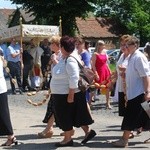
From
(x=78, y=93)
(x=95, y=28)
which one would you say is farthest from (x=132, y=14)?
(x=78, y=93)

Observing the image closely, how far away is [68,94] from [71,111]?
1.15 feet

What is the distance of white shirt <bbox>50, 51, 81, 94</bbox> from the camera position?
788 centimetres

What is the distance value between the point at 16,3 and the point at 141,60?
38144mm

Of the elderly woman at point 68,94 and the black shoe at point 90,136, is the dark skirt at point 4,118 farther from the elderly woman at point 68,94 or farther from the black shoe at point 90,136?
the black shoe at point 90,136

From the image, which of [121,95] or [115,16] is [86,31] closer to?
[115,16]

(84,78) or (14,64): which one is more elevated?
(84,78)

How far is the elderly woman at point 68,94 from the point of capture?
7906 mm

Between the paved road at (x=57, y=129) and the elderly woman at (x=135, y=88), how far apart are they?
0.35 meters

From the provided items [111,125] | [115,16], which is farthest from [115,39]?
[111,125]

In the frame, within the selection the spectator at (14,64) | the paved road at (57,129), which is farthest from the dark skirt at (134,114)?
the spectator at (14,64)

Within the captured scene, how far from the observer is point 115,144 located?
827 centimetres

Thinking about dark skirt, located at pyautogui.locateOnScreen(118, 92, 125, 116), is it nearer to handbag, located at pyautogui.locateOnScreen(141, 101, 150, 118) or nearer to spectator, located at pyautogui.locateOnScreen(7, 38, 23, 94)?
handbag, located at pyautogui.locateOnScreen(141, 101, 150, 118)

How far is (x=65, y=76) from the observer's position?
313 inches

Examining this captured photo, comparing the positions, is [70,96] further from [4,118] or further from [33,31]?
[33,31]
